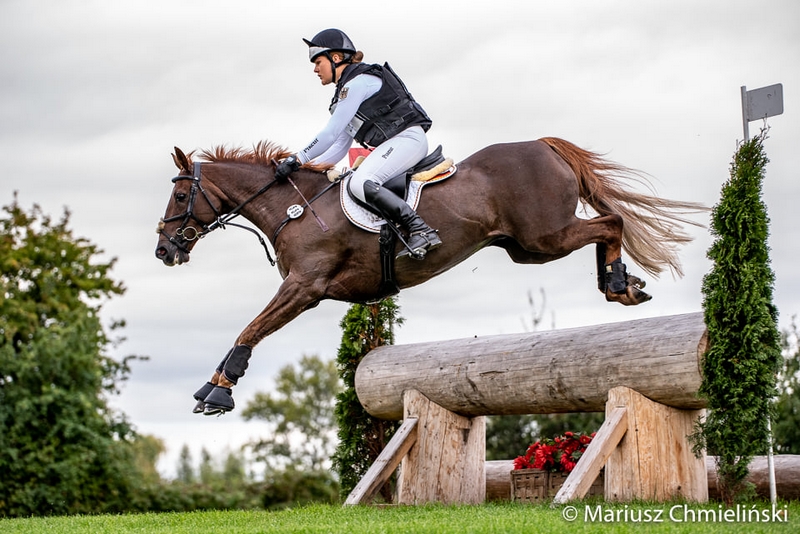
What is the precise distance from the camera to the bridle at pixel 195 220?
6.29 metres

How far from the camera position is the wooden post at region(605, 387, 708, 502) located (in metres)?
5.93

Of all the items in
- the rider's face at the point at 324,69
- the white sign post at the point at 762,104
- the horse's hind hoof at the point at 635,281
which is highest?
the rider's face at the point at 324,69

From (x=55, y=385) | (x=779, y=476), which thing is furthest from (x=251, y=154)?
(x=55, y=385)

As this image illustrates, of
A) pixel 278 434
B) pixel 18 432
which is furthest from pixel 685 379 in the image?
pixel 278 434

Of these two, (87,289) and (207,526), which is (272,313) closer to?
(207,526)

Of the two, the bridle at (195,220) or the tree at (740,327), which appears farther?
the bridle at (195,220)

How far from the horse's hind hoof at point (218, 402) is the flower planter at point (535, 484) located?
2298mm

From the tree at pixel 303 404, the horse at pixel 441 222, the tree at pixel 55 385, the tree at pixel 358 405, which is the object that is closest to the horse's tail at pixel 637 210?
the horse at pixel 441 222

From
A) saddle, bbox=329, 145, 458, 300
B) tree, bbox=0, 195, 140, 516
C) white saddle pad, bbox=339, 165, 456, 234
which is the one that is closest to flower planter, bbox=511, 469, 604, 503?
saddle, bbox=329, 145, 458, 300

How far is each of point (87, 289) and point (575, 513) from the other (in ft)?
34.4

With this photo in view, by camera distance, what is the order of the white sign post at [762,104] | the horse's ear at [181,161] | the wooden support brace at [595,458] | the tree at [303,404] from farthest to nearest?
1. the tree at [303,404]
2. the horse's ear at [181,161]
3. the wooden support brace at [595,458]
4. the white sign post at [762,104]

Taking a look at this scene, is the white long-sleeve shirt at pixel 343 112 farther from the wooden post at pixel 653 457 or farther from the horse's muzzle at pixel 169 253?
the wooden post at pixel 653 457

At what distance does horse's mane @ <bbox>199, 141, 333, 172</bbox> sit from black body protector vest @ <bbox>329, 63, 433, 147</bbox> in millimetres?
578

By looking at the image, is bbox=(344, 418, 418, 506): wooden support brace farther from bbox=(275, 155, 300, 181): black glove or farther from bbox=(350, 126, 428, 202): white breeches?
bbox=(275, 155, 300, 181): black glove
